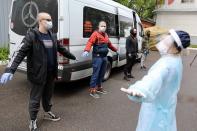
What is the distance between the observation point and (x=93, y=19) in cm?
784

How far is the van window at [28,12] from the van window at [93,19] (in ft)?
3.21

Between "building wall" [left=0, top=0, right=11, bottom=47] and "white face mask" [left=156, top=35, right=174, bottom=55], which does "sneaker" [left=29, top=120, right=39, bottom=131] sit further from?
"building wall" [left=0, top=0, right=11, bottom=47]

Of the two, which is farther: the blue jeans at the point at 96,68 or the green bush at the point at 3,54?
the green bush at the point at 3,54

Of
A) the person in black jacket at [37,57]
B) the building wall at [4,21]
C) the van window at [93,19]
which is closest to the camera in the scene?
the person in black jacket at [37,57]

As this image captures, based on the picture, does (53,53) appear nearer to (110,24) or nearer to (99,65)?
(99,65)

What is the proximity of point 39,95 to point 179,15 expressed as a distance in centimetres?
3221

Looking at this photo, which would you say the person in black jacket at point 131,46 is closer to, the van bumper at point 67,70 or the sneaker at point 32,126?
the van bumper at point 67,70

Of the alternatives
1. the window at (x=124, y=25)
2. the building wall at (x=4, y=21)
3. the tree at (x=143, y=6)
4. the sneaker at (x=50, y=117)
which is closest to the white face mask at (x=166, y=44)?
the sneaker at (x=50, y=117)

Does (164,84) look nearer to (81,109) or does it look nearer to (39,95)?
(39,95)

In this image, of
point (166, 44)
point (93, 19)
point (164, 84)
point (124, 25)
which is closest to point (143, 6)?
point (124, 25)

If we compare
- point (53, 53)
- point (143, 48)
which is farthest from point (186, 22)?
point (53, 53)

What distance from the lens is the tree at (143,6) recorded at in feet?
93.4

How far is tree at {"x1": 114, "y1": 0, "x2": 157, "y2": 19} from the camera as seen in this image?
28.5 metres

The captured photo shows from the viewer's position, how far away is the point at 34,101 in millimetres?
4848
